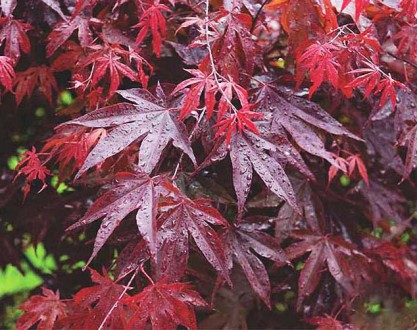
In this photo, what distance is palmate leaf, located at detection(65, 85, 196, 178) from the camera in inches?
51.8

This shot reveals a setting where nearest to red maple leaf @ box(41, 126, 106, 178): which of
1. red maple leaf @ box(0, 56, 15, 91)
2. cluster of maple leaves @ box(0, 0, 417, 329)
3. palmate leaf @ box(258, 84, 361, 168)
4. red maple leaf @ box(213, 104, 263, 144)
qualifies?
cluster of maple leaves @ box(0, 0, 417, 329)

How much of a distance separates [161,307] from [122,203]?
0.80 feet

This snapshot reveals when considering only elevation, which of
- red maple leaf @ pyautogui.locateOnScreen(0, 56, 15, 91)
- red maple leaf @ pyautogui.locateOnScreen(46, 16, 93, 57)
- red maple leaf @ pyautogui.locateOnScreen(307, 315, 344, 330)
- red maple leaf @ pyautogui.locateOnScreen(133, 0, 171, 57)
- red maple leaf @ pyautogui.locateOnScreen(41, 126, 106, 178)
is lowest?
red maple leaf @ pyautogui.locateOnScreen(307, 315, 344, 330)

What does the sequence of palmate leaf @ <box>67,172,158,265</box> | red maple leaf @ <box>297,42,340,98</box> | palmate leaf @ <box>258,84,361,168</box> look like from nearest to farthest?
palmate leaf @ <box>67,172,158,265</box>, red maple leaf @ <box>297,42,340,98</box>, palmate leaf @ <box>258,84,361,168</box>

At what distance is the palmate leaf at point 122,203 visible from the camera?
49.1 inches

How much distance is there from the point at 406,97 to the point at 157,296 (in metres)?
0.83

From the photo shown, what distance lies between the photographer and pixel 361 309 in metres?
1.91

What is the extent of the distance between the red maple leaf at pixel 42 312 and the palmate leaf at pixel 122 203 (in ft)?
1.53

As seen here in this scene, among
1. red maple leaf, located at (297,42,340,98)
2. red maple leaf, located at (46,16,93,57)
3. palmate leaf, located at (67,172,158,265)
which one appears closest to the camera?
palmate leaf, located at (67,172,158,265)

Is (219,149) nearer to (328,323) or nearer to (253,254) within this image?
(253,254)

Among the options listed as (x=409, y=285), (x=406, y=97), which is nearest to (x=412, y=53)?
(x=406, y=97)

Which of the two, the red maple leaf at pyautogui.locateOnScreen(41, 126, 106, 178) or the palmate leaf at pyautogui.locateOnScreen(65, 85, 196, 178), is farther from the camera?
the red maple leaf at pyautogui.locateOnScreen(41, 126, 106, 178)

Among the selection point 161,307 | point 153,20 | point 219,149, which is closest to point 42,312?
point 161,307

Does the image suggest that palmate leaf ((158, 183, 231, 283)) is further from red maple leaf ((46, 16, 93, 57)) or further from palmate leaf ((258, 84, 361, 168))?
red maple leaf ((46, 16, 93, 57))
